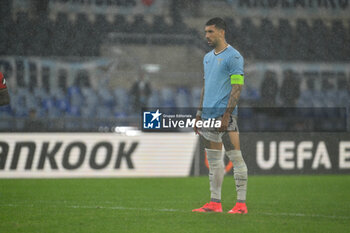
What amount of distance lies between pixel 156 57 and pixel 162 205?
10.2 metres

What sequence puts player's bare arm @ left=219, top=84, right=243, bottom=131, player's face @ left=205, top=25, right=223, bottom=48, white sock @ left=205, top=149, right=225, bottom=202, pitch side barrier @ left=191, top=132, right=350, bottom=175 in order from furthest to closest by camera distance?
pitch side barrier @ left=191, top=132, right=350, bottom=175 < white sock @ left=205, top=149, right=225, bottom=202 < player's face @ left=205, top=25, right=223, bottom=48 < player's bare arm @ left=219, top=84, right=243, bottom=131

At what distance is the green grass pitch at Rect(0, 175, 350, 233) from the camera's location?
5.02m

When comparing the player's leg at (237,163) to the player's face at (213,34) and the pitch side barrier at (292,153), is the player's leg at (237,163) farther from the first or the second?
the pitch side barrier at (292,153)

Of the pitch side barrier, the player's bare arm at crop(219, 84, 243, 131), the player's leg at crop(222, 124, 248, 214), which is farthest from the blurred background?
the player's bare arm at crop(219, 84, 243, 131)

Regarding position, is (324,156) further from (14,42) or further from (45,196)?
(14,42)

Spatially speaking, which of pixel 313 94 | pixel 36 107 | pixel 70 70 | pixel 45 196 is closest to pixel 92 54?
pixel 70 70

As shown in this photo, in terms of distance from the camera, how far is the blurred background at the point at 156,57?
14.1m

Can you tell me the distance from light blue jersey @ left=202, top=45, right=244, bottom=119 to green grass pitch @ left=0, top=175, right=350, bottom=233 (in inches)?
38.1

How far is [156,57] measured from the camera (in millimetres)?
16500

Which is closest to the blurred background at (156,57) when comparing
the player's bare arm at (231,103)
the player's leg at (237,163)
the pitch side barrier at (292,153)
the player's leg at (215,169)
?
the pitch side barrier at (292,153)

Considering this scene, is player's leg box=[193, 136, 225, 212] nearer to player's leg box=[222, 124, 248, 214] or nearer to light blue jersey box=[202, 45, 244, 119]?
player's leg box=[222, 124, 248, 214]

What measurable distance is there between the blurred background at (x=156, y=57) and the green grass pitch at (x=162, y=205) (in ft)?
10.6

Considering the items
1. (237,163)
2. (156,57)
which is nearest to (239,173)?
(237,163)

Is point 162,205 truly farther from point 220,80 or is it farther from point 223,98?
point 220,80
